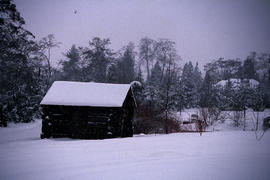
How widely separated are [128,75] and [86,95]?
24.9 m

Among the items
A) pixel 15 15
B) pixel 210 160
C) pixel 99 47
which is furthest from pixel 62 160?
pixel 99 47

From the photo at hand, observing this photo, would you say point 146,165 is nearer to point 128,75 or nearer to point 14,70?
point 14,70

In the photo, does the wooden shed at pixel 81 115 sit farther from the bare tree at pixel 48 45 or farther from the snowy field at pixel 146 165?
the bare tree at pixel 48 45

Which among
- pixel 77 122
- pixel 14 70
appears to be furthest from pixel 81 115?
pixel 14 70

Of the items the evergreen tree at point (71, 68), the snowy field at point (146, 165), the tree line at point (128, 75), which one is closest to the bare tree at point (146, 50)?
the tree line at point (128, 75)

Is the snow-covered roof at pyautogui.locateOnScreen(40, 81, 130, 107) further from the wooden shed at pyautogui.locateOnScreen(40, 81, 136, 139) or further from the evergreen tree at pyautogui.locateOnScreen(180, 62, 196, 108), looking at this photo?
the evergreen tree at pyautogui.locateOnScreen(180, 62, 196, 108)

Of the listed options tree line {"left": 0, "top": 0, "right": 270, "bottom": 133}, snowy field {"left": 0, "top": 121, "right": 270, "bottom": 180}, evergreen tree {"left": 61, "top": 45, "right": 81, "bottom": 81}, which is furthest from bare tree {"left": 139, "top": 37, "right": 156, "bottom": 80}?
snowy field {"left": 0, "top": 121, "right": 270, "bottom": 180}

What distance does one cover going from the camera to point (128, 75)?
37.7 meters

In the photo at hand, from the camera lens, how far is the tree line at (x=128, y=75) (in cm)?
1734

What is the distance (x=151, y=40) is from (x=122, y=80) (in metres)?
12.1

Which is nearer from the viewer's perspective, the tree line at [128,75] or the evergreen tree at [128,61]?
the tree line at [128,75]

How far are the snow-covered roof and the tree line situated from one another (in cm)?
433

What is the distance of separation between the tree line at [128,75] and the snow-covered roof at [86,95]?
14.2 feet

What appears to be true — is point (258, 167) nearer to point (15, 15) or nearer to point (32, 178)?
point (32, 178)
